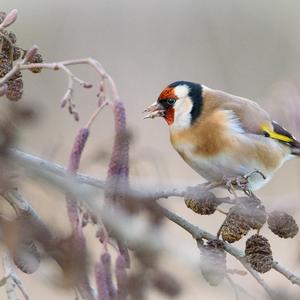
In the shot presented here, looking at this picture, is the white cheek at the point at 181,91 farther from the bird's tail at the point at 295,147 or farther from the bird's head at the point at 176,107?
the bird's tail at the point at 295,147

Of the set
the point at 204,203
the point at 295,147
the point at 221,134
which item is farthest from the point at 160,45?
the point at 204,203

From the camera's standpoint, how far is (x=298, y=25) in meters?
3.72

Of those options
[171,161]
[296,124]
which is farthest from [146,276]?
[171,161]

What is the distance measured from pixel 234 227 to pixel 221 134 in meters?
0.61

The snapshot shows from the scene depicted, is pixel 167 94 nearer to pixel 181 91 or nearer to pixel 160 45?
pixel 181 91

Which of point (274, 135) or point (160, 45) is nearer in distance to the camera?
point (274, 135)

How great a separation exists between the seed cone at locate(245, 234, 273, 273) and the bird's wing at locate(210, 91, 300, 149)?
2.19 feet

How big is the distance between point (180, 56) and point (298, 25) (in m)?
0.55

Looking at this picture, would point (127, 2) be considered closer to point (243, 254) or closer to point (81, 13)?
point (81, 13)

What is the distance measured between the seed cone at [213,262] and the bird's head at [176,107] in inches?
25.5

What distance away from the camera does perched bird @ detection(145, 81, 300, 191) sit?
4.85 feet

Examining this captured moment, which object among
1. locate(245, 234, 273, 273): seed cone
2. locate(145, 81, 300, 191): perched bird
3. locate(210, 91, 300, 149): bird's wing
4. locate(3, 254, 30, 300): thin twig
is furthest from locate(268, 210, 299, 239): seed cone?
locate(210, 91, 300, 149): bird's wing

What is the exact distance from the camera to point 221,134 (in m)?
1.50

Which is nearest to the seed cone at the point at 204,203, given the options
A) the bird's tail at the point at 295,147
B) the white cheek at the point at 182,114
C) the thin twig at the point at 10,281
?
the thin twig at the point at 10,281
